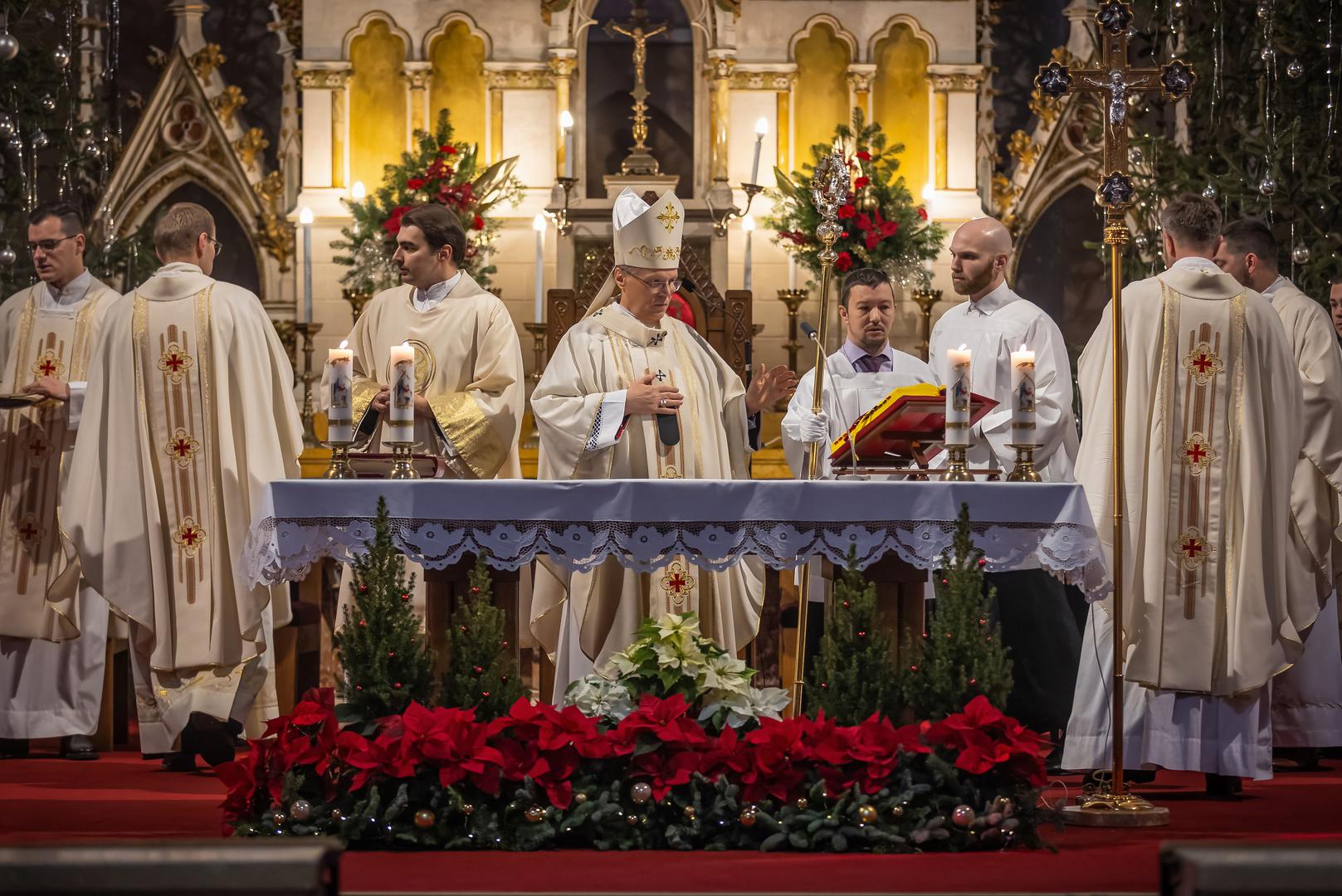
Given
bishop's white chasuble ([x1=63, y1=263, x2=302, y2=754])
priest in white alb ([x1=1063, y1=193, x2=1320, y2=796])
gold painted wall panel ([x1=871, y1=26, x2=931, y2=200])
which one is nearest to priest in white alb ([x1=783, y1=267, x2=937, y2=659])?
priest in white alb ([x1=1063, y1=193, x2=1320, y2=796])

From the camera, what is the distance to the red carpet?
149 inches

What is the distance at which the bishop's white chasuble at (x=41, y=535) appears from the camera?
6789mm

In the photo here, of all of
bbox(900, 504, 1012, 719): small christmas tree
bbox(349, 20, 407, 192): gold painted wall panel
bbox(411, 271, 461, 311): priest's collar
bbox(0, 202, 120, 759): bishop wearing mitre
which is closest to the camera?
Answer: bbox(900, 504, 1012, 719): small christmas tree

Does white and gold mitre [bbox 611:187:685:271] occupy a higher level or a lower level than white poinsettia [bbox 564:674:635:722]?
higher

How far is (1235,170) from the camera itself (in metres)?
8.04

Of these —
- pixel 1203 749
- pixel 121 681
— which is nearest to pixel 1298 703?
pixel 1203 749

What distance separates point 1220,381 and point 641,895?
300 cm

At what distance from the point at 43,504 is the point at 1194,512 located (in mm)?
4413

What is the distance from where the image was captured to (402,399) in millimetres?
5035

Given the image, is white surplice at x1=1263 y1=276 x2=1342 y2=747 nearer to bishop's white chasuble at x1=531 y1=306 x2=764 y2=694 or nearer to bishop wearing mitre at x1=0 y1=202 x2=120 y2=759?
bishop's white chasuble at x1=531 y1=306 x2=764 y2=694

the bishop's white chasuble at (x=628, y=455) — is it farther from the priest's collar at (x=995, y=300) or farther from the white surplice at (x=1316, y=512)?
the white surplice at (x=1316, y=512)

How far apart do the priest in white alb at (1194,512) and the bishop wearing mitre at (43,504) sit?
3.86 meters

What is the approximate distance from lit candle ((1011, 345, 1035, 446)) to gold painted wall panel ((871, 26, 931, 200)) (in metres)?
5.39

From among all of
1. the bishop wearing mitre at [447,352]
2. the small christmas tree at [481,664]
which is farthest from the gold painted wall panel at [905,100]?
the small christmas tree at [481,664]
